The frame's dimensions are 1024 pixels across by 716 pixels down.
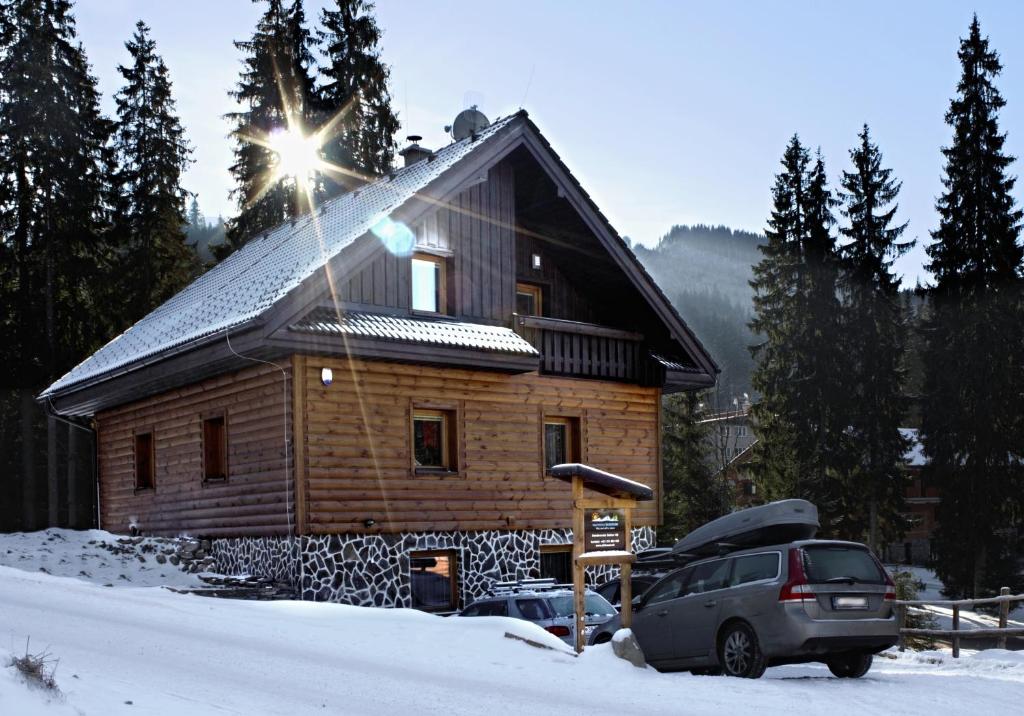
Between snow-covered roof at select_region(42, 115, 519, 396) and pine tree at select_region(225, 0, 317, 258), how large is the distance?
43.1ft

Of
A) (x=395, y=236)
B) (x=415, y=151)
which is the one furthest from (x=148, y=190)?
(x=395, y=236)

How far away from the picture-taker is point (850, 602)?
12297 mm

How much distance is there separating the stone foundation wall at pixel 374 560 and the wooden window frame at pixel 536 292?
4.83m

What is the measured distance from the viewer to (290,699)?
856cm

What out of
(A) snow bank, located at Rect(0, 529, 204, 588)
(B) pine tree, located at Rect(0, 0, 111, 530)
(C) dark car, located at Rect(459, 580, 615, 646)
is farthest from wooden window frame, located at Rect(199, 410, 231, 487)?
(B) pine tree, located at Rect(0, 0, 111, 530)

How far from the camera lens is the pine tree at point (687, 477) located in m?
53.2

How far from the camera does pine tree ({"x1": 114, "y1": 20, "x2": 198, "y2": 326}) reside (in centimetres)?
3972

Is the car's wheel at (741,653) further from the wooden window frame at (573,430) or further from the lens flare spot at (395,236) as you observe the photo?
the wooden window frame at (573,430)

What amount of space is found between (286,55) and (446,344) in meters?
24.1

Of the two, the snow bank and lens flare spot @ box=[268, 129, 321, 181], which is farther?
lens flare spot @ box=[268, 129, 321, 181]

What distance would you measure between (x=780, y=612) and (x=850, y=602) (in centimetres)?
87

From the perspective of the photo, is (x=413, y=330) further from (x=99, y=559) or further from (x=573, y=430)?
(x=99, y=559)

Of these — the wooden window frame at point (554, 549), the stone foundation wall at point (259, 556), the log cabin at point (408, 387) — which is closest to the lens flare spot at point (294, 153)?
the log cabin at point (408, 387)

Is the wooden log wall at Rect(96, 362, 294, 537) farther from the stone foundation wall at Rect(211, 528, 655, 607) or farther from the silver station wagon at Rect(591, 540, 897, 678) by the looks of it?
the silver station wagon at Rect(591, 540, 897, 678)
